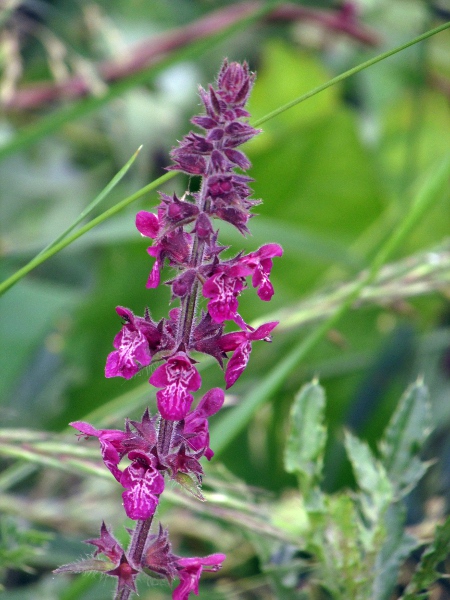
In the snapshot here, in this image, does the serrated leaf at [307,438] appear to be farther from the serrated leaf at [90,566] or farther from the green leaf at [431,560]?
the serrated leaf at [90,566]

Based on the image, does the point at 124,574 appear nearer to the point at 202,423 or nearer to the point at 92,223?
the point at 202,423

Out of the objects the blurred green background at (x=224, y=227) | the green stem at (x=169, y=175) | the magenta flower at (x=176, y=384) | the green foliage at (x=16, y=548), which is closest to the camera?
the magenta flower at (x=176, y=384)

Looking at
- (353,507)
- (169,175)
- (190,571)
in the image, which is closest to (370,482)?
(353,507)

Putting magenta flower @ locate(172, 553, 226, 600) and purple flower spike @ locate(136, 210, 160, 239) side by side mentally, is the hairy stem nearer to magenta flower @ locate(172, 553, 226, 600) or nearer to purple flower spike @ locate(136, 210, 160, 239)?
magenta flower @ locate(172, 553, 226, 600)

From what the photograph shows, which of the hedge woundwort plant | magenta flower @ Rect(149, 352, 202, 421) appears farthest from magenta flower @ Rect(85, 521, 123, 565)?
magenta flower @ Rect(149, 352, 202, 421)

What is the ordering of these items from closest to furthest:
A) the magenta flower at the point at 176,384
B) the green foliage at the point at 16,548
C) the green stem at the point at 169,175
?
the magenta flower at the point at 176,384
the green stem at the point at 169,175
the green foliage at the point at 16,548

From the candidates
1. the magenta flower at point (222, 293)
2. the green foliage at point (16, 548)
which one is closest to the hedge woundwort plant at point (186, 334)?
the magenta flower at point (222, 293)
